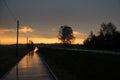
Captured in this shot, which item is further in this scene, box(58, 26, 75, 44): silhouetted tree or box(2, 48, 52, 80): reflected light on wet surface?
box(58, 26, 75, 44): silhouetted tree

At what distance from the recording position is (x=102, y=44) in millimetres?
76750

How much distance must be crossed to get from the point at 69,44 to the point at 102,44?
88.1 metres

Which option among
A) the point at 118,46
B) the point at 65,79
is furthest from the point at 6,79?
the point at 118,46

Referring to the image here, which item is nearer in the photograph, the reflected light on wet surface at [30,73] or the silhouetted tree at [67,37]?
the reflected light on wet surface at [30,73]

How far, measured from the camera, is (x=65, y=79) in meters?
21.5

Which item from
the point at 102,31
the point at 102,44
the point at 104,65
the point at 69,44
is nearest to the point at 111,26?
the point at 102,31

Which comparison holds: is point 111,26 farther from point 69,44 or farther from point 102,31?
point 69,44

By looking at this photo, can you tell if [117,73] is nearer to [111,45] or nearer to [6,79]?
[6,79]

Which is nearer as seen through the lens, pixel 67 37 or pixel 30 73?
pixel 30 73

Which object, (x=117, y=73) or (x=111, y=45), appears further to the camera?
(x=111, y=45)

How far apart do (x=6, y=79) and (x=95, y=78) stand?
622cm

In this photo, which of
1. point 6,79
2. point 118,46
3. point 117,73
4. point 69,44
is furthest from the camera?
point 69,44

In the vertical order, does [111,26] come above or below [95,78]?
above

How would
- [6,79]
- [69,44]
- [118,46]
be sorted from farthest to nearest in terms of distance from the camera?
[69,44], [118,46], [6,79]
